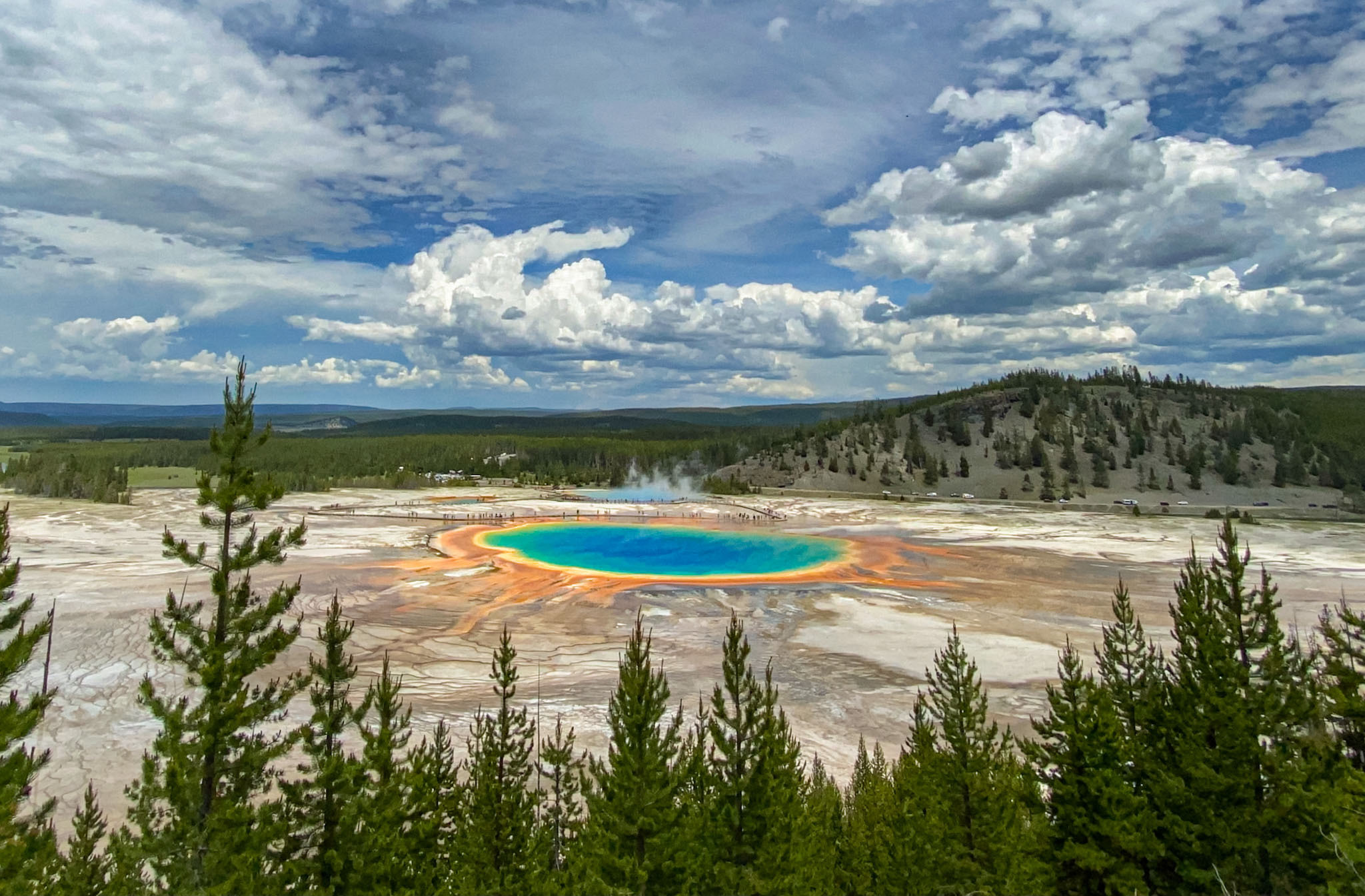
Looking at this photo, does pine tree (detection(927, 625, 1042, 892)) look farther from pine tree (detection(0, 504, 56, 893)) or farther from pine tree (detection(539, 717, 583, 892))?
pine tree (detection(0, 504, 56, 893))

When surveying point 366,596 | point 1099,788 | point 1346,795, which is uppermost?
point 1346,795

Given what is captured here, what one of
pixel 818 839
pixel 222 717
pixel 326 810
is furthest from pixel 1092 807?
pixel 222 717

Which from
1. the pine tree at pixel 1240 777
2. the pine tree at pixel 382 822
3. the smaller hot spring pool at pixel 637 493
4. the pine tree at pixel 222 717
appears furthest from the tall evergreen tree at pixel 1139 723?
the smaller hot spring pool at pixel 637 493

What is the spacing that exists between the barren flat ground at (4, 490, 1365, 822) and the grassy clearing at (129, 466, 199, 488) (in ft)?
120

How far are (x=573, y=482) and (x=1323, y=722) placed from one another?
367ft

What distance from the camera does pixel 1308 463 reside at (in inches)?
3925

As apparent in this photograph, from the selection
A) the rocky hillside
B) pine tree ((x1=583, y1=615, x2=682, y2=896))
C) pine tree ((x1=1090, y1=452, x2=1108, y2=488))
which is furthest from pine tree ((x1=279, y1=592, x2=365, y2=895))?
pine tree ((x1=1090, y1=452, x2=1108, y2=488))

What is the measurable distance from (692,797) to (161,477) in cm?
13183

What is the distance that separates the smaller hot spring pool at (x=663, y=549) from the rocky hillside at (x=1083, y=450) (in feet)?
140

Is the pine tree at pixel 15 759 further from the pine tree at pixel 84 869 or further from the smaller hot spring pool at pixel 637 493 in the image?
the smaller hot spring pool at pixel 637 493

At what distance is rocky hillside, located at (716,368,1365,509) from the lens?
96.0 metres

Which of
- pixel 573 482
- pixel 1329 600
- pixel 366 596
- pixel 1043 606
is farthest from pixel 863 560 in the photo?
pixel 573 482

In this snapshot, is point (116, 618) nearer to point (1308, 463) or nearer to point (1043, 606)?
point (1043, 606)

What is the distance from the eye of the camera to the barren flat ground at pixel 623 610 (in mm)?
22516
